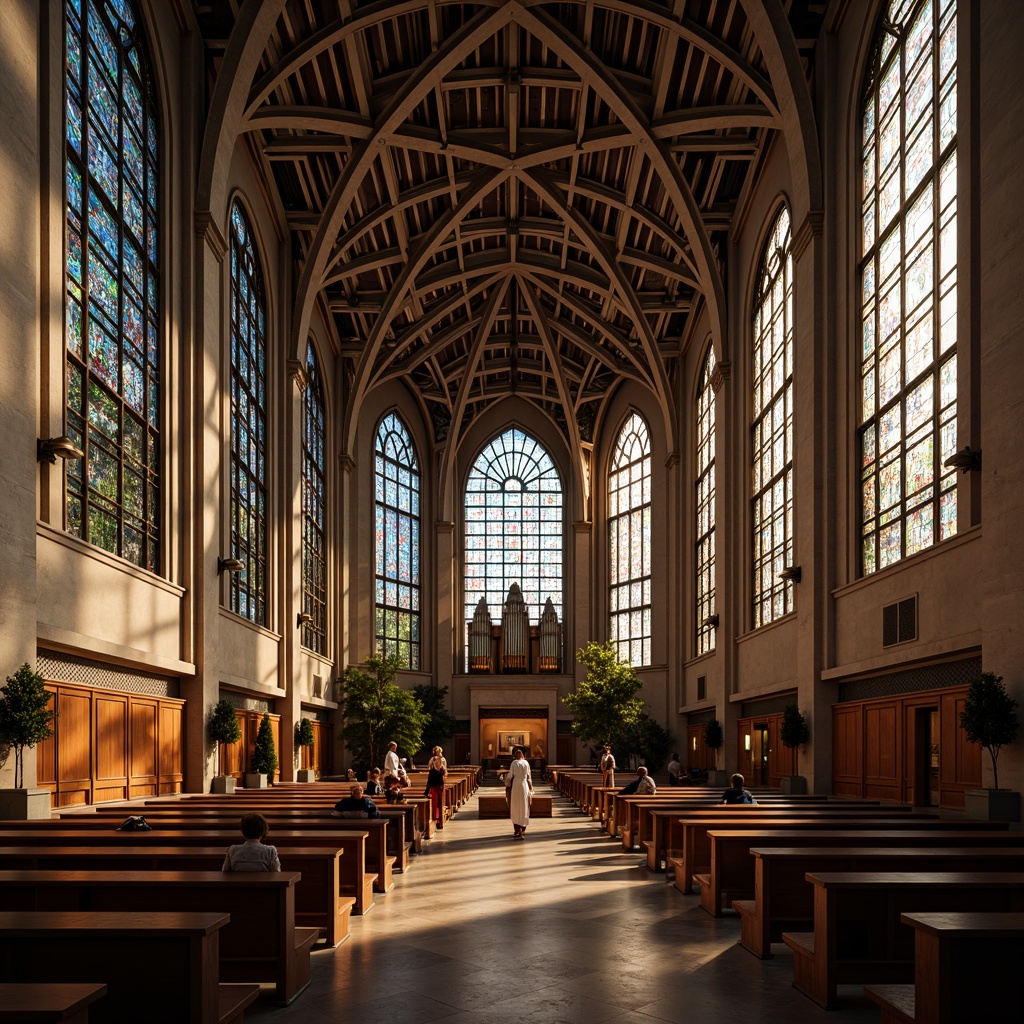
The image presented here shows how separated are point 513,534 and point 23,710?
37877mm

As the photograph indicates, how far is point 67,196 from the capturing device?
15.5 metres

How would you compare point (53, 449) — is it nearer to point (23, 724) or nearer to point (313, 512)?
point (23, 724)

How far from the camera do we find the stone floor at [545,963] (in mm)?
6730

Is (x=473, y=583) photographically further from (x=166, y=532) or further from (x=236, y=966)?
(x=236, y=966)

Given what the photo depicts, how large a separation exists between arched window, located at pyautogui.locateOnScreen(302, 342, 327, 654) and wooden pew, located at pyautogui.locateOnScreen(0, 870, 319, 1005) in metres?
26.0

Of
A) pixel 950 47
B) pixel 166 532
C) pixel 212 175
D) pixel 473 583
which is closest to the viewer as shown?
pixel 950 47

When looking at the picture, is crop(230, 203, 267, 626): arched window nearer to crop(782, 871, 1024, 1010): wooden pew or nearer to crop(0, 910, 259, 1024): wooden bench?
crop(782, 871, 1024, 1010): wooden pew

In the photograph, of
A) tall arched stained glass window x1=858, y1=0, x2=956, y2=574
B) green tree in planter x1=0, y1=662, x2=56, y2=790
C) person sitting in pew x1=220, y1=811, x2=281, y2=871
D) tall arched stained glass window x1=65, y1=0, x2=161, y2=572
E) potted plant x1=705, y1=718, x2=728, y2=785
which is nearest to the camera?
person sitting in pew x1=220, y1=811, x2=281, y2=871

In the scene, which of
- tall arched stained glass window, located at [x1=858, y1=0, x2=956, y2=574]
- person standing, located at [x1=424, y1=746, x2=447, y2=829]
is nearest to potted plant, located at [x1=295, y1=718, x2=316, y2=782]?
person standing, located at [x1=424, y1=746, x2=447, y2=829]

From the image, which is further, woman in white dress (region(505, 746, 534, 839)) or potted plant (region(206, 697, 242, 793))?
potted plant (region(206, 697, 242, 793))

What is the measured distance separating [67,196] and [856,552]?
46.8ft

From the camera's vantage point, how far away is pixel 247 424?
86.2 ft

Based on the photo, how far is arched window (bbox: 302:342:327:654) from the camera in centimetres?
3369

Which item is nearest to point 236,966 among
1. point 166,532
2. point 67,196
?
point 67,196
